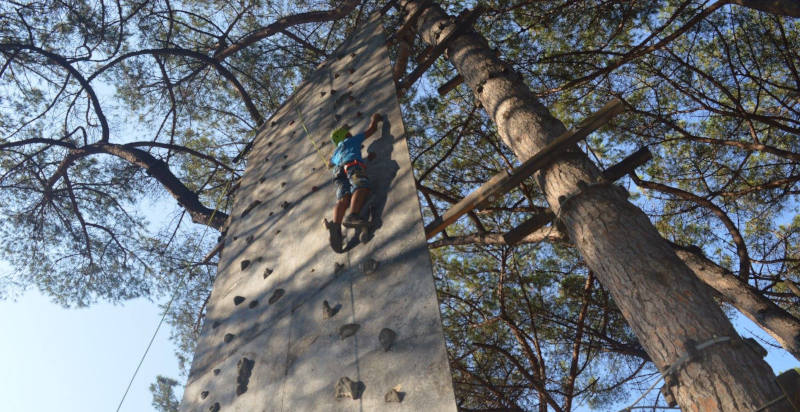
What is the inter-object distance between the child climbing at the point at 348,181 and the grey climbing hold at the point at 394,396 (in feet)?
3.34

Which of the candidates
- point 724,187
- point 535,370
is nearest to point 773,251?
point 724,187

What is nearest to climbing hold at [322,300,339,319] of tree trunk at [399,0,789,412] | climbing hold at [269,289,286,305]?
climbing hold at [269,289,286,305]

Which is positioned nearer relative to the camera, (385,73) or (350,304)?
(350,304)

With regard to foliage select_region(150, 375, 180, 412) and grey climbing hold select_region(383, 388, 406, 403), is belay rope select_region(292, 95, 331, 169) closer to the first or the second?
grey climbing hold select_region(383, 388, 406, 403)

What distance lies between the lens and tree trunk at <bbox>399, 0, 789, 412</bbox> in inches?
56.6

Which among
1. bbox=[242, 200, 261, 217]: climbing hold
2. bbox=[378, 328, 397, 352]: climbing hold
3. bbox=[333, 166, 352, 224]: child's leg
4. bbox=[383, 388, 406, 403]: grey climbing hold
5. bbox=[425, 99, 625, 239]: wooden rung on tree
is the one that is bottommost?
bbox=[383, 388, 406, 403]: grey climbing hold

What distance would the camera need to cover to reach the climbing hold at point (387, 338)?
2.00 m

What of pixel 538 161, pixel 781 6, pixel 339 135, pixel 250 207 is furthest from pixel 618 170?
pixel 250 207

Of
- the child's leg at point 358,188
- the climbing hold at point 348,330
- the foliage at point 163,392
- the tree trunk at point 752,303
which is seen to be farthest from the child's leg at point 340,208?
the foliage at point 163,392

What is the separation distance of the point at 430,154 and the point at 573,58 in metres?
1.75

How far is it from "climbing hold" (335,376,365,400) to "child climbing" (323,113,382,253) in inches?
33.4

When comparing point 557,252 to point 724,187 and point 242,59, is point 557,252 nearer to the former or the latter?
point 724,187

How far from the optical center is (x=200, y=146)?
616 centimetres

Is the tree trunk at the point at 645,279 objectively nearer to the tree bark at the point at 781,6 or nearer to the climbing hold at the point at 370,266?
the climbing hold at the point at 370,266
